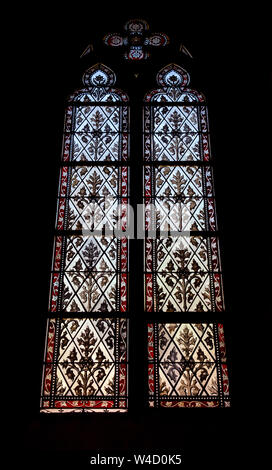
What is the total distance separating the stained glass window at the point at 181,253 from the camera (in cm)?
386

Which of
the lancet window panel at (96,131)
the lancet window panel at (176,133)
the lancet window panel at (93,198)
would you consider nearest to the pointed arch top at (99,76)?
the lancet window panel at (96,131)

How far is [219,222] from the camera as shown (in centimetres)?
452

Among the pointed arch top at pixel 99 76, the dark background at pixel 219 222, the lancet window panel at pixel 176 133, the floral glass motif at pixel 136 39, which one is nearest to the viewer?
the dark background at pixel 219 222

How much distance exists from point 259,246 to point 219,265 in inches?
13.6

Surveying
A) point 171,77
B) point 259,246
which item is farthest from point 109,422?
point 171,77

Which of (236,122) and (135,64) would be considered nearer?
(236,122)

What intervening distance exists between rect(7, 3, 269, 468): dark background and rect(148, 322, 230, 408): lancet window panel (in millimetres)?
84

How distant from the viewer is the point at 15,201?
441cm

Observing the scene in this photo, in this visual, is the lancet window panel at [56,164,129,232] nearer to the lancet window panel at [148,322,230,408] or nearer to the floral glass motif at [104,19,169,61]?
the lancet window panel at [148,322,230,408]

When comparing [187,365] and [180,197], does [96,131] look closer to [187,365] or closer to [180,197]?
[180,197]

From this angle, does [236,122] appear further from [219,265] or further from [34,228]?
[34,228]

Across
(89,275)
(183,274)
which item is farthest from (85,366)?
(183,274)

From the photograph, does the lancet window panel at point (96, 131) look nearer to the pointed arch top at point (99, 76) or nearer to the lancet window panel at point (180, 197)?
the pointed arch top at point (99, 76)

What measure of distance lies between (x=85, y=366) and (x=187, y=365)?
0.73m
